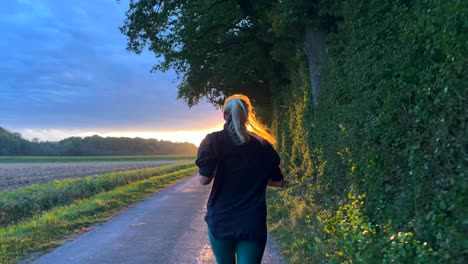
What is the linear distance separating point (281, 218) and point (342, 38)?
4.87 metres

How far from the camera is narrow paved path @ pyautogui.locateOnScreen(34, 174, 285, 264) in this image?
25.6 ft

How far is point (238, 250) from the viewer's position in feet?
11.6

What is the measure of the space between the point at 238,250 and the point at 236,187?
0.50 metres

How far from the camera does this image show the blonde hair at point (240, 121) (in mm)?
3527

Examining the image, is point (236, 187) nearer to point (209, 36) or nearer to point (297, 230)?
point (297, 230)

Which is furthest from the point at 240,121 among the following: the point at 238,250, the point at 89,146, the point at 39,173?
the point at 89,146

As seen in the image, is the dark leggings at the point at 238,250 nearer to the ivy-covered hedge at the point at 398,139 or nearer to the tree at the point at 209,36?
the ivy-covered hedge at the point at 398,139

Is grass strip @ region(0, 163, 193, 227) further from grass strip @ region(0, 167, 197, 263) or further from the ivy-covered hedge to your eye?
the ivy-covered hedge

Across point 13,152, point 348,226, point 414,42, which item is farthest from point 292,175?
point 13,152

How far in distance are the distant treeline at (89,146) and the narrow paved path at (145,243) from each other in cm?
13883

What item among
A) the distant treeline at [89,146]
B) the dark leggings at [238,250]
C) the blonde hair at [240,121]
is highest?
the distant treeline at [89,146]

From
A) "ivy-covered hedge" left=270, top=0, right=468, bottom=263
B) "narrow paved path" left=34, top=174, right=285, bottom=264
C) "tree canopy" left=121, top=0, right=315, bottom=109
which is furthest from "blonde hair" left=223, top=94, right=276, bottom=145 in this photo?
"tree canopy" left=121, top=0, right=315, bottom=109

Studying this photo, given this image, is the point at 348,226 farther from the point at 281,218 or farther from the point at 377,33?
the point at 281,218

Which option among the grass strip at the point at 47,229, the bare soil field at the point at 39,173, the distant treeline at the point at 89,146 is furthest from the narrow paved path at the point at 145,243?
the distant treeline at the point at 89,146
